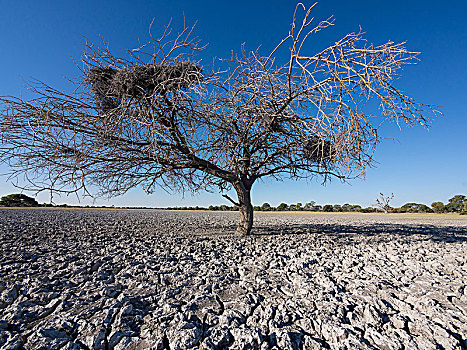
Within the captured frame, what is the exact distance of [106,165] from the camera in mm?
4895

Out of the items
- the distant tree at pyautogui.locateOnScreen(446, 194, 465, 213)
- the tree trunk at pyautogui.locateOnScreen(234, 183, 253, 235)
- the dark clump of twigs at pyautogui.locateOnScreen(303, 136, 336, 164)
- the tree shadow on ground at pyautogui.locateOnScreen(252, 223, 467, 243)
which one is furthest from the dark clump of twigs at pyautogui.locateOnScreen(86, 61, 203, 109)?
the distant tree at pyautogui.locateOnScreen(446, 194, 465, 213)

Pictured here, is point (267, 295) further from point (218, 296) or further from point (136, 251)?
point (136, 251)

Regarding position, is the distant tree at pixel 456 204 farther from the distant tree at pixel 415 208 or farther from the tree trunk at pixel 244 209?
the tree trunk at pixel 244 209

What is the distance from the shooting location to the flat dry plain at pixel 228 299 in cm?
168

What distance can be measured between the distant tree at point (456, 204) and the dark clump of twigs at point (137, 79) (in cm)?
3425

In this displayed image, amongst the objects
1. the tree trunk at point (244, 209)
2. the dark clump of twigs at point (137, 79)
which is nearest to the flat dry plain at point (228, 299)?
the tree trunk at point (244, 209)

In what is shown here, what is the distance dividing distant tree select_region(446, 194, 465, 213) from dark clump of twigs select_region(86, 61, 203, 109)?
3425 centimetres

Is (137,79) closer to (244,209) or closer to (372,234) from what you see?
(244,209)

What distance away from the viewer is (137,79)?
4.28 m

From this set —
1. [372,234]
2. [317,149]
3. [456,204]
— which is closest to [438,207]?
[456,204]

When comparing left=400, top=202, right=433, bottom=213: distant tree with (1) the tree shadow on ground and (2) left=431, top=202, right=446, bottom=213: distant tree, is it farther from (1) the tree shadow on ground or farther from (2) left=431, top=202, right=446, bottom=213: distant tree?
(1) the tree shadow on ground

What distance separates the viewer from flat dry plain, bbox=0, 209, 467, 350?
1.68 m

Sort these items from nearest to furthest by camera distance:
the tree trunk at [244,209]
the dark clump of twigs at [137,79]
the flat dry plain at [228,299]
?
the flat dry plain at [228,299] → the dark clump of twigs at [137,79] → the tree trunk at [244,209]

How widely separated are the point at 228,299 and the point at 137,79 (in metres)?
3.93
